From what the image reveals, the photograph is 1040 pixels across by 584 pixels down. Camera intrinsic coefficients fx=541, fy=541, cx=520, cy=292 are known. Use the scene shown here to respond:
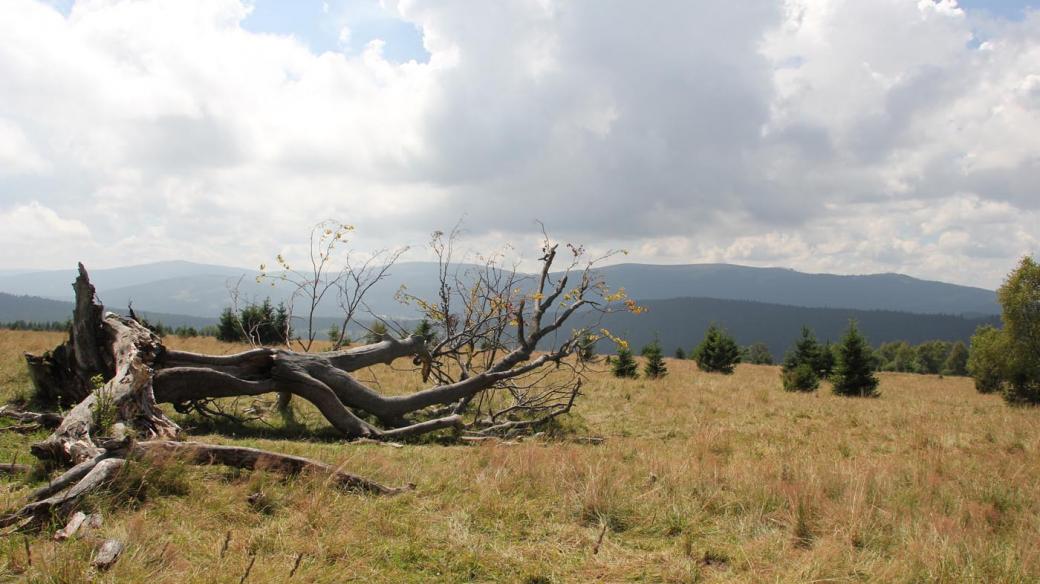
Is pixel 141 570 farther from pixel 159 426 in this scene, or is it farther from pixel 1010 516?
pixel 1010 516

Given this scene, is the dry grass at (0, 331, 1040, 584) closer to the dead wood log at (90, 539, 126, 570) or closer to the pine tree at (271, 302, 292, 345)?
the dead wood log at (90, 539, 126, 570)

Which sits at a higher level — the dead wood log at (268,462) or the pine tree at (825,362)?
the dead wood log at (268,462)

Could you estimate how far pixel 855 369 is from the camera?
78.1 ft

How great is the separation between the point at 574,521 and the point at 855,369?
2369 centimetres

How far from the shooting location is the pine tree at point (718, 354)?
3412cm

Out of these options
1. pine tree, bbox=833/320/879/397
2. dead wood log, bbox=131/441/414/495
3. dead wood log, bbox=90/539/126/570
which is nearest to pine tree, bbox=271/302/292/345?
dead wood log, bbox=131/441/414/495

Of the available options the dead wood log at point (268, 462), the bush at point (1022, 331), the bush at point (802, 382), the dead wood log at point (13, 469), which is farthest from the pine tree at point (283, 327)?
the bush at point (1022, 331)

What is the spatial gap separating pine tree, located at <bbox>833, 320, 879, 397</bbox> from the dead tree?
16417mm

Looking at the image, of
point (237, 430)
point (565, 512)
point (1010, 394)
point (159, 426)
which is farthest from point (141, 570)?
point (1010, 394)

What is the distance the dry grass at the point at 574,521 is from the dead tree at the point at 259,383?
0.34m

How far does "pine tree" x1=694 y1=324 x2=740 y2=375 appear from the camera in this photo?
34125 mm

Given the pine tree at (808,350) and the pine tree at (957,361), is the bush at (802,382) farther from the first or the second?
the pine tree at (957,361)

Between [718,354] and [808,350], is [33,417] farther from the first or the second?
[808,350]

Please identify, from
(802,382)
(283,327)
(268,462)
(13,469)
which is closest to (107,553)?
(268,462)
